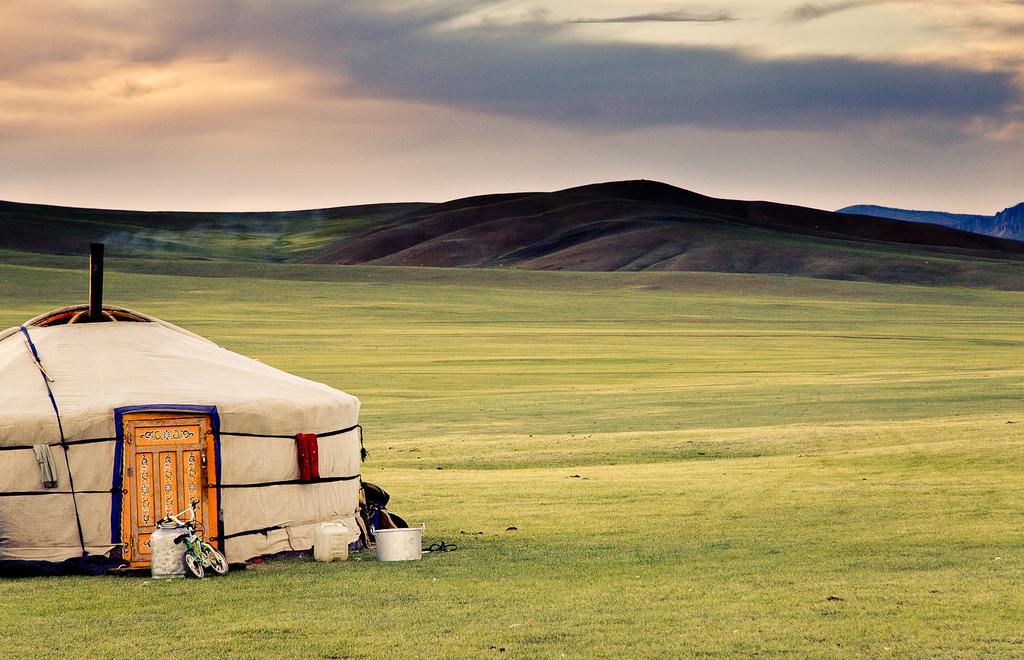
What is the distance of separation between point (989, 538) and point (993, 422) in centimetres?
818

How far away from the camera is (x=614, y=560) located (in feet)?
32.9

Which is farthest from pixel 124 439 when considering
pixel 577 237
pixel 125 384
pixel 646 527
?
pixel 577 237

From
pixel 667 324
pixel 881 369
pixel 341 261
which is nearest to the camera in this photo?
pixel 881 369

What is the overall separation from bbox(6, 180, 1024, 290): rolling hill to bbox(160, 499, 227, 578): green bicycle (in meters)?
94.2

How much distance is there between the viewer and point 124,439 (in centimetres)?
995

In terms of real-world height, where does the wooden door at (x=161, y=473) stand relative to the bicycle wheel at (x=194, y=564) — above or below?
above

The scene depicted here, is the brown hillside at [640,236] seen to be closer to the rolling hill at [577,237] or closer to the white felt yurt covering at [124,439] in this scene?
the rolling hill at [577,237]

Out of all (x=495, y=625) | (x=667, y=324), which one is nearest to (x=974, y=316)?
(x=667, y=324)

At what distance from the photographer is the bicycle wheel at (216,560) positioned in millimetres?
9688

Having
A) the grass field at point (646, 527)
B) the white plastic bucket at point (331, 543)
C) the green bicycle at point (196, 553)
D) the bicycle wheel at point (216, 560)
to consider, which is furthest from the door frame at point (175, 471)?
the white plastic bucket at point (331, 543)

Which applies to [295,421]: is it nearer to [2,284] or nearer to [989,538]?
[989,538]

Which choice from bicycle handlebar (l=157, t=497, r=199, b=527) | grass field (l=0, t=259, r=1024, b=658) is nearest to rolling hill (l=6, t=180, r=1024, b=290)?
grass field (l=0, t=259, r=1024, b=658)

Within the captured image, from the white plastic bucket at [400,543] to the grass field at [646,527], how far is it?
18 centimetres

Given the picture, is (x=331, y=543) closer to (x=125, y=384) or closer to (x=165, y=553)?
(x=165, y=553)
